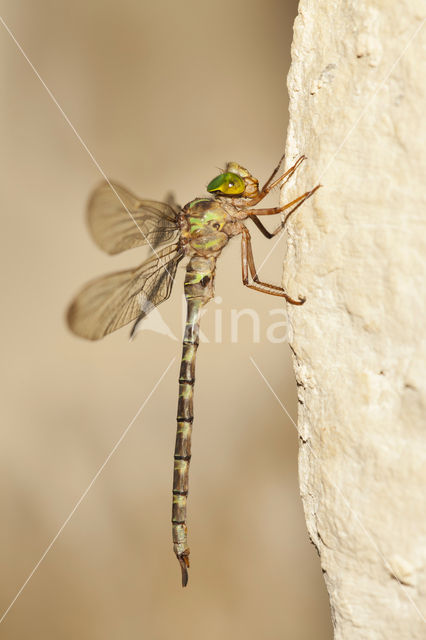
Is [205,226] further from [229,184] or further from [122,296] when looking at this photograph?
[122,296]

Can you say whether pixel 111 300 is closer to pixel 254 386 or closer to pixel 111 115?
pixel 254 386

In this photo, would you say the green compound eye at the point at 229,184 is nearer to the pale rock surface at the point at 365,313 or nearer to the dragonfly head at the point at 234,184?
the dragonfly head at the point at 234,184

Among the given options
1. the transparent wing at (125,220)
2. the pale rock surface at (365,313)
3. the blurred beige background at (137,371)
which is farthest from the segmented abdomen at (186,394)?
the blurred beige background at (137,371)

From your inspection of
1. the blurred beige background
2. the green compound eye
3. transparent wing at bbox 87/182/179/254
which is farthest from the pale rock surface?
the blurred beige background

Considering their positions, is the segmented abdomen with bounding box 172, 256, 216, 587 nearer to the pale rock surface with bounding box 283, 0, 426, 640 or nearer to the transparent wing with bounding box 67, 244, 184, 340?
the transparent wing with bounding box 67, 244, 184, 340

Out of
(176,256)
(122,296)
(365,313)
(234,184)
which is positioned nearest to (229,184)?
(234,184)

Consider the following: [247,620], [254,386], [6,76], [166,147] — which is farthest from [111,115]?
[247,620]

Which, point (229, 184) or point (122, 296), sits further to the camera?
point (122, 296)
